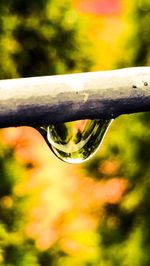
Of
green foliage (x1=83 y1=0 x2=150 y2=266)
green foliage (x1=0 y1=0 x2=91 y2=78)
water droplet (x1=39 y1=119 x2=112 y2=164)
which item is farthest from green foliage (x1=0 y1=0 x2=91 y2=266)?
water droplet (x1=39 y1=119 x2=112 y2=164)

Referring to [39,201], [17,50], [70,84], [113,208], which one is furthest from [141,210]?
[70,84]

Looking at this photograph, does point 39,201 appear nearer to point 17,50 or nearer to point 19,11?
point 17,50

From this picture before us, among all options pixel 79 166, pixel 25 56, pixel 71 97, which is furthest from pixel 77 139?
pixel 79 166

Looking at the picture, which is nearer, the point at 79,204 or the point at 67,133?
the point at 67,133

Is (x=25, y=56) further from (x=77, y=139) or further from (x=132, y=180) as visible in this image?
(x=77, y=139)

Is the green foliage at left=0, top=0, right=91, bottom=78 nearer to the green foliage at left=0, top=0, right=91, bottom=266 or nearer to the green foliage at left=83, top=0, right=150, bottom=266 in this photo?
the green foliage at left=0, top=0, right=91, bottom=266

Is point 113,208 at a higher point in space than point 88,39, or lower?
lower

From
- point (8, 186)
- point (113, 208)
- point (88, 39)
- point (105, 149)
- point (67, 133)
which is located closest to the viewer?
point (67, 133)
